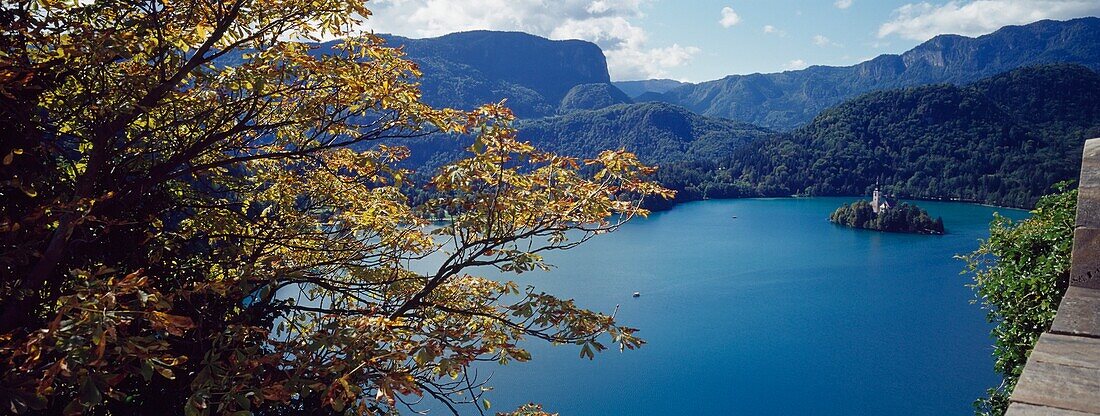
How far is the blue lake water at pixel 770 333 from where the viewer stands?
23.9 m

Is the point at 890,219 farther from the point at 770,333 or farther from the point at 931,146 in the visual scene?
the point at 931,146

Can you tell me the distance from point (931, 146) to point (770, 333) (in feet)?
344

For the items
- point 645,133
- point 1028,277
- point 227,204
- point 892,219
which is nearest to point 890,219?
point 892,219

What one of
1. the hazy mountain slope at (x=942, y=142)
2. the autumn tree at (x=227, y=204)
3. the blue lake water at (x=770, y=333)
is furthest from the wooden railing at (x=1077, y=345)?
the hazy mountain slope at (x=942, y=142)

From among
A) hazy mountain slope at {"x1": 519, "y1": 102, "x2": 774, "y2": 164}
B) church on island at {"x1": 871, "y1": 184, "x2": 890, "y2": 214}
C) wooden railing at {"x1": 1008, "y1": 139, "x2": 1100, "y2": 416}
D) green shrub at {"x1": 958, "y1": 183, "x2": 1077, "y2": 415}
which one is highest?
hazy mountain slope at {"x1": 519, "y1": 102, "x2": 774, "y2": 164}

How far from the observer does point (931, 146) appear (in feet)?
390

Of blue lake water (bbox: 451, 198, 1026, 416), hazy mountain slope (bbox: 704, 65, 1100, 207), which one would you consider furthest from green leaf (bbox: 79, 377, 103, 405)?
hazy mountain slope (bbox: 704, 65, 1100, 207)

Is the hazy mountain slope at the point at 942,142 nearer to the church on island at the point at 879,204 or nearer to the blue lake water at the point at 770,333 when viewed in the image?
the church on island at the point at 879,204

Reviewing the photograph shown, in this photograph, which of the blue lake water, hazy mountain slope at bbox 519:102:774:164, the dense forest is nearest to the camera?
the blue lake water

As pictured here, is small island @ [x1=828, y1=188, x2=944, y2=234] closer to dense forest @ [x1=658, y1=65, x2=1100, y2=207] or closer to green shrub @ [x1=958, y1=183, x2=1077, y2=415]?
dense forest @ [x1=658, y1=65, x2=1100, y2=207]

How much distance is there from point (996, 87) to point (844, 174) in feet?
185

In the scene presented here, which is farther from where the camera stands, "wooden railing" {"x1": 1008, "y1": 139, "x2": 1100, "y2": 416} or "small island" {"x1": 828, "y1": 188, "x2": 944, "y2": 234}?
"small island" {"x1": 828, "y1": 188, "x2": 944, "y2": 234}

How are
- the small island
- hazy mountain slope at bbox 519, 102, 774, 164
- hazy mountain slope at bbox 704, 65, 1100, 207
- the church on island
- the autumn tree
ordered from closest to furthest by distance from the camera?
the autumn tree → the small island → the church on island → hazy mountain slope at bbox 704, 65, 1100, 207 → hazy mountain slope at bbox 519, 102, 774, 164

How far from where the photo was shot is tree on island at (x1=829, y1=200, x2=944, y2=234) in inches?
2653
